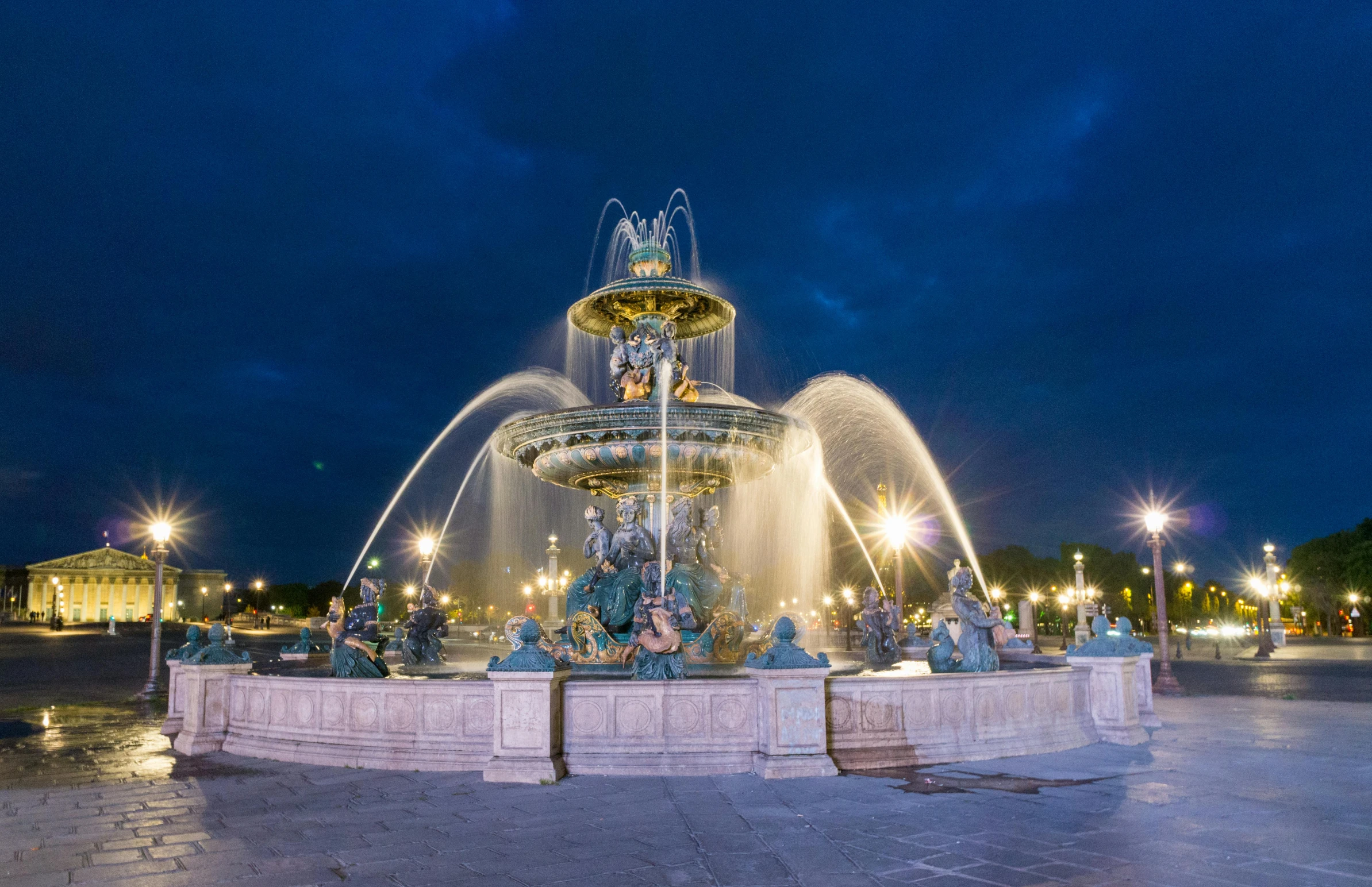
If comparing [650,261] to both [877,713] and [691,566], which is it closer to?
[691,566]

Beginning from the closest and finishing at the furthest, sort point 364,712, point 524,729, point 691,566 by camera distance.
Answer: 1. point 524,729
2. point 364,712
3. point 691,566

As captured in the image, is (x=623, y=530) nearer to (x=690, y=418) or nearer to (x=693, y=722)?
(x=690, y=418)

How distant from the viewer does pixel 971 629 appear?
1115 centimetres

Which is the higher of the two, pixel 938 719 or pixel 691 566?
pixel 691 566

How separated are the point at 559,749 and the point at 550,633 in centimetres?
866

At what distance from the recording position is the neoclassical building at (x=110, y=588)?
129500mm

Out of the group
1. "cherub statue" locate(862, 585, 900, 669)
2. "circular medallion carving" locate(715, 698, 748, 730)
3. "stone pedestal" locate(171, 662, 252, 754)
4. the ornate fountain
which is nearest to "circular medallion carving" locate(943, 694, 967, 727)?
"circular medallion carving" locate(715, 698, 748, 730)

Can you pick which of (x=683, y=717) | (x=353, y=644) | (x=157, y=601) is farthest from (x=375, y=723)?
(x=157, y=601)

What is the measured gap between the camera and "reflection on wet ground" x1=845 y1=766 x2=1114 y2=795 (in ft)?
26.7

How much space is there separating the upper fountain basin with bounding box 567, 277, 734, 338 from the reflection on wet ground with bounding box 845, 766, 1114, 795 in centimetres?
929

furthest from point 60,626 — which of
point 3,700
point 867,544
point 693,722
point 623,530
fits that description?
point 693,722

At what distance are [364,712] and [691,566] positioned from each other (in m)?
5.71

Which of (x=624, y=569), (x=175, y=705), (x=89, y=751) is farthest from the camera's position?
(x=624, y=569)

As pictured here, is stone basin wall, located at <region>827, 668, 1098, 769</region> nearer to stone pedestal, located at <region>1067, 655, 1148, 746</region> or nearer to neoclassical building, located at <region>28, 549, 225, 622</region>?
stone pedestal, located at <region>1067, 655, 1148, 746</region>
